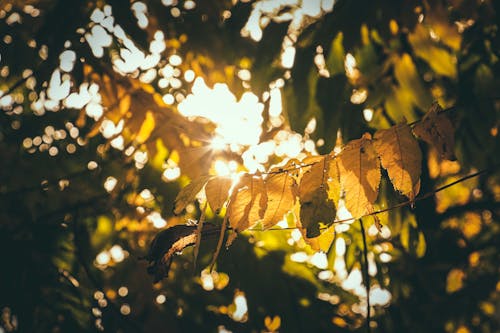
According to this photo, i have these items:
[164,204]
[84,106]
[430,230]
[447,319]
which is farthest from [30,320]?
[447,319]

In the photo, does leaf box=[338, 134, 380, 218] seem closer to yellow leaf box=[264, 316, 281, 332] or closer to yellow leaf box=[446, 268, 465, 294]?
yellow leaf box=[264, 316, 281, 332]

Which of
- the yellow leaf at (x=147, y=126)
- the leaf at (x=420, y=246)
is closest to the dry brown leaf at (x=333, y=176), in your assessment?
the leaf at (x=420, y=246)

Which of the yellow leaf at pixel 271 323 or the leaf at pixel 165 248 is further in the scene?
the yellow leaf at pixel 271 323

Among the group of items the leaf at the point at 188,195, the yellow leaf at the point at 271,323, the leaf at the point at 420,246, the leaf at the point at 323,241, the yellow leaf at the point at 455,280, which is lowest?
the yellow leaf at the point at 455,280

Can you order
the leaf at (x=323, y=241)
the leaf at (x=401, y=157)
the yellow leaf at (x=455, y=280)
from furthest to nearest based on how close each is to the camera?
the yellow leaf at (x=455, y=280)
the leaf at (x=323, y=241)
the leaf at (x=401, y=157)

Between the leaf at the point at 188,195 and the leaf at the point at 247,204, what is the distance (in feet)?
0.31

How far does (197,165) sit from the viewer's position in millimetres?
1721

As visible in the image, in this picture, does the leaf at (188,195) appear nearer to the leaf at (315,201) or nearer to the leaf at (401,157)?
the leaf at (315,201)

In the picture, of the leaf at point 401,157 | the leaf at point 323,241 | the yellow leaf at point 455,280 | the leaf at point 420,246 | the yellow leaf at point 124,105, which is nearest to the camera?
the leaf at point 401,157

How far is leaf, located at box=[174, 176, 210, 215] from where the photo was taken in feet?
3.08

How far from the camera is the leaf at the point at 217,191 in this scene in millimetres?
917

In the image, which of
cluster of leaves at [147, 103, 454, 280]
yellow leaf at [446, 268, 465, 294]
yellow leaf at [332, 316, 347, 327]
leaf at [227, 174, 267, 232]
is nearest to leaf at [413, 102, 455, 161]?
cluster of leaves at [147, 103, 454, 280]

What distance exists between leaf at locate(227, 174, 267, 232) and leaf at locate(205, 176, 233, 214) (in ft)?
0.07

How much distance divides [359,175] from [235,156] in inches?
43.3
